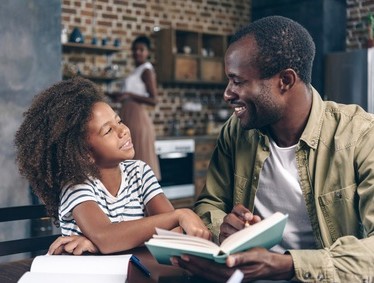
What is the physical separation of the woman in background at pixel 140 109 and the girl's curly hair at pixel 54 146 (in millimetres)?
3399

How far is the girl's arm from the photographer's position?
1.47 meters

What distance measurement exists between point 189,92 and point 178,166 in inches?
48.8

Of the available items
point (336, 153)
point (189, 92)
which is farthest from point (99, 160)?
point (189, 92)

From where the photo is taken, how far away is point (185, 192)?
608 cm

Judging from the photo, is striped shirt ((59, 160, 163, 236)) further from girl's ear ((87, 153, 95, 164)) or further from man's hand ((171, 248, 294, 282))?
man's hand ((171, 248, 294, 282))

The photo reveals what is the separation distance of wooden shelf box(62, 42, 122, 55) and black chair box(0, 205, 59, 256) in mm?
3865

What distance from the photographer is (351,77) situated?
19.5 feet

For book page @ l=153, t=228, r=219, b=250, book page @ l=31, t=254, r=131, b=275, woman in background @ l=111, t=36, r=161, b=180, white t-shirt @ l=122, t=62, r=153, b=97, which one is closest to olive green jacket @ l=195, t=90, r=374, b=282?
book page @ l=153, t=228, r=219, b=250

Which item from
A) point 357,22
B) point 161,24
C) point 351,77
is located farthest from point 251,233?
point 357,22

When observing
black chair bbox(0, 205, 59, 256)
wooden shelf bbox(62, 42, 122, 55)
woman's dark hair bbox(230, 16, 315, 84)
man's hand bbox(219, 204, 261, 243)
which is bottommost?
black chair bbox(0, 205, 59, 256)

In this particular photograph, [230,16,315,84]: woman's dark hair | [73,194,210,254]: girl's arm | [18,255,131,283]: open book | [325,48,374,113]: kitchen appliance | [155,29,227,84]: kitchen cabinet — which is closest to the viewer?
[18,255,131,283]: open book

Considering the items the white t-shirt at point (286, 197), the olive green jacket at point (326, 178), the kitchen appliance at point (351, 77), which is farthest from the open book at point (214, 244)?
the kitchen appliance at point (351, 77)

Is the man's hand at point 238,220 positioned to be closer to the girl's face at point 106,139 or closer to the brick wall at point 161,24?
the girl's face at point 106,139

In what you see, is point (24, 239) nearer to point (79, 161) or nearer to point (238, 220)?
point (79, 161)
